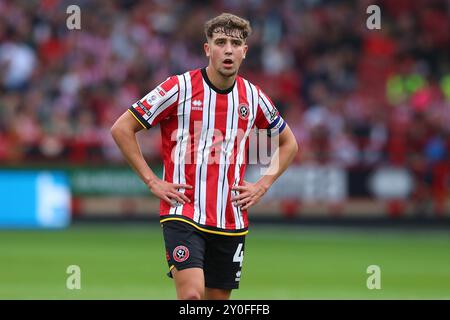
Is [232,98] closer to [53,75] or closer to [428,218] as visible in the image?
[428,218]

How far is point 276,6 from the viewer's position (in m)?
23.8

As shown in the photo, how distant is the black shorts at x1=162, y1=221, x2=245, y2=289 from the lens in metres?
7.32

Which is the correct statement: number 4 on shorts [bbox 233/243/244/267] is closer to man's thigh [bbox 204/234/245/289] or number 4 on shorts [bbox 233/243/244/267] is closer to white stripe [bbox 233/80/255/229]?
man's thigh [bbox 204/234/245/289]

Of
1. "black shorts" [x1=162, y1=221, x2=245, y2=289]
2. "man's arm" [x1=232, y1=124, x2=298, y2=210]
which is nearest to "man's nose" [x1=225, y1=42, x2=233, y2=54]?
"man's arm" [x1=232, y1=124, x2=298, y2=210]

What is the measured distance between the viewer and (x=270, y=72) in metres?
22.4

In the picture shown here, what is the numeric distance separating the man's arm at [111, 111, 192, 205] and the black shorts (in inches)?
7.6

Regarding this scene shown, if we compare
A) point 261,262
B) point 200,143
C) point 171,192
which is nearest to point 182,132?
point 200,143

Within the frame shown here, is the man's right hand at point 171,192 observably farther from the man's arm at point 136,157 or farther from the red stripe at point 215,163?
the red stripe at point 215,163

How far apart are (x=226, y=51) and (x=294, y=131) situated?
41.1ft

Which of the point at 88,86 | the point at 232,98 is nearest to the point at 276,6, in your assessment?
the point at 88,86

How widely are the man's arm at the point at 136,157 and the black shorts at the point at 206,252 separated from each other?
0.19 meters

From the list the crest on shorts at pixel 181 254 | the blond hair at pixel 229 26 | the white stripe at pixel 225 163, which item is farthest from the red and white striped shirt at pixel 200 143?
the blond hair at pixel 229 26

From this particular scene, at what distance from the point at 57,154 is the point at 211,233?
40.8ft

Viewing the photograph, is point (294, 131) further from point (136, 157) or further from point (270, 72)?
point (136, 157)
